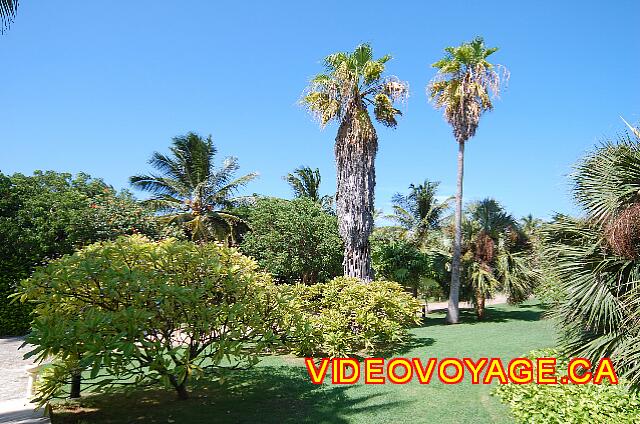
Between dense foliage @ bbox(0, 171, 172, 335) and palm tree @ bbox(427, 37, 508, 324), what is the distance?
41.8 feet

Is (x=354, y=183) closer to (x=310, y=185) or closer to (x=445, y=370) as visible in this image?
(x=445, y=370)

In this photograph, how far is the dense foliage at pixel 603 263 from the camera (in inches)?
226

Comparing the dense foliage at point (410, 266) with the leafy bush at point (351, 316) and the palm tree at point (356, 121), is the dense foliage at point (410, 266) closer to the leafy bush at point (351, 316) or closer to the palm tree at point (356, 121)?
the palm tree at point (356, 121)

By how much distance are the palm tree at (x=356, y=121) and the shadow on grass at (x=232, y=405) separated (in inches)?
282

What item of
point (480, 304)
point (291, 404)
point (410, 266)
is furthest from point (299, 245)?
point (291, 404)

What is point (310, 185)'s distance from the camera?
82.2 feet

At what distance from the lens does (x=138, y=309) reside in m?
5.21

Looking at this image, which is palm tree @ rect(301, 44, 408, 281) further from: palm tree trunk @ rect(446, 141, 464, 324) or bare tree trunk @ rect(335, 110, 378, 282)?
palm tree trunk @ rect(446, 141, 464, 324)

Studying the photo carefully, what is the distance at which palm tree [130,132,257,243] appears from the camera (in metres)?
20.7

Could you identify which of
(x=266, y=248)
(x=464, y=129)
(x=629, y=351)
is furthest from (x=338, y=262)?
(x=629, y=351)

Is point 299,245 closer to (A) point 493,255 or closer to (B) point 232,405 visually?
(A) point 493,255

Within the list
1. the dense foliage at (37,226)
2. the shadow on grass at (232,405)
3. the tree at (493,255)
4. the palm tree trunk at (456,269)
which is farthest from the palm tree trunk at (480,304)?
the dense foliage at (37,226)

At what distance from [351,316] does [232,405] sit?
15.3 feet

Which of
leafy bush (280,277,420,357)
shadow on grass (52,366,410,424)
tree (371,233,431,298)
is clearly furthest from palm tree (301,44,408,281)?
shadow on grass (52,366,410,424)
